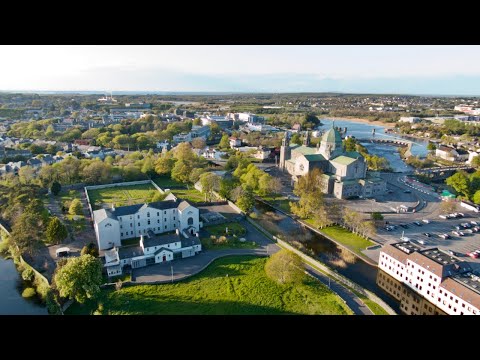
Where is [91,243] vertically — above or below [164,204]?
below

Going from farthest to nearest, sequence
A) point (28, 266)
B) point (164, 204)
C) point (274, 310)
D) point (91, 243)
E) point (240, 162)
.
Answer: point (240, 162) < point (164, 204) < point (91, 243) < point (28, 266) < point (274, 310)

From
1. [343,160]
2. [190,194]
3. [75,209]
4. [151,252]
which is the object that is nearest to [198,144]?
[190,194]

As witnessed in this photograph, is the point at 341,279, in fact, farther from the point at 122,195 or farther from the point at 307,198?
the point at 122,195

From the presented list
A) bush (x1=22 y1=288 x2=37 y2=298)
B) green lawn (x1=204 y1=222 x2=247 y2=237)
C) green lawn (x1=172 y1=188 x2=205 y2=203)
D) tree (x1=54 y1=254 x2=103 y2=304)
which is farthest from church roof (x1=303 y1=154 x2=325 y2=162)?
bush (x1=22 y1=288 x2=37 y2=298)
